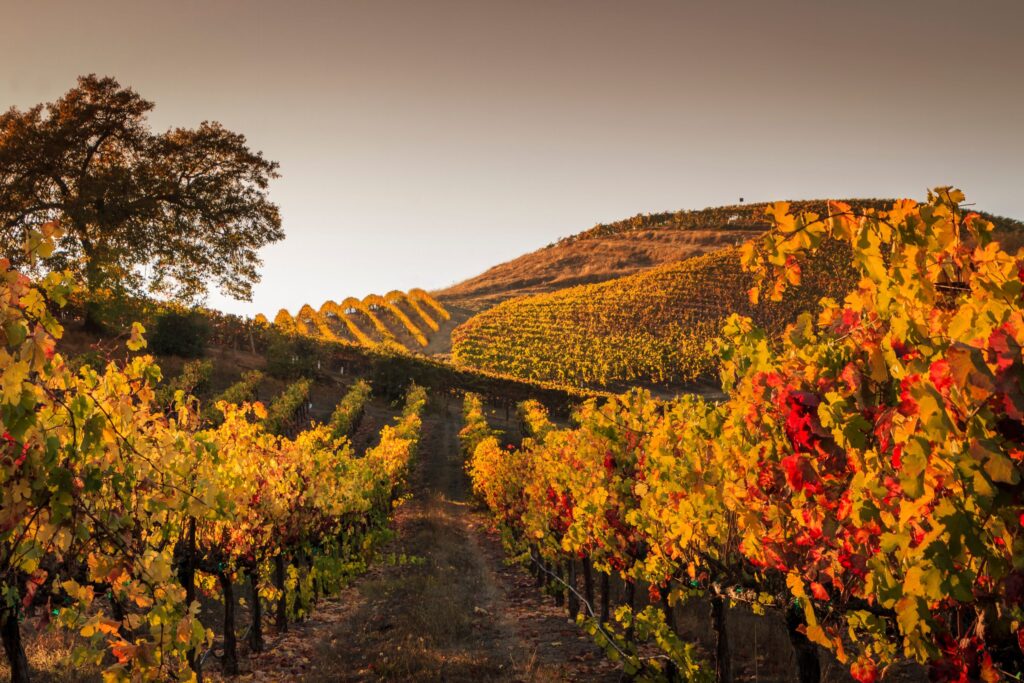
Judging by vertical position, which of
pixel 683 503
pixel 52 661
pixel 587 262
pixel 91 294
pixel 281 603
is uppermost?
pixel 587 262

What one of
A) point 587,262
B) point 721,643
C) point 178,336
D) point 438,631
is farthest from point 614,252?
point 721,643

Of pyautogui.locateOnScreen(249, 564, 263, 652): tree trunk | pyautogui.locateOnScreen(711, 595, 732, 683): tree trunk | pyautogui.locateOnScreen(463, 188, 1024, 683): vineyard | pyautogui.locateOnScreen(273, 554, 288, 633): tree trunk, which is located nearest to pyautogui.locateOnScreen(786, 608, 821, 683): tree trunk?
pyautogui.locateOnScreen(463, 188, 1024, 683): vineyard

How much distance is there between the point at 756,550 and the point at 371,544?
37.7ft

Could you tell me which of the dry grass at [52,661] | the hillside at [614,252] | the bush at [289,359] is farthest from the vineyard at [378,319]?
the dry grass at [52,661]

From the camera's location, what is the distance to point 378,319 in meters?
98.1

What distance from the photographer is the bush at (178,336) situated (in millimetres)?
36812

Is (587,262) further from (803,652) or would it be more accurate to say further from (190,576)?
(190,576)

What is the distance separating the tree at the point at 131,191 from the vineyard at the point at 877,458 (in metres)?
23.5

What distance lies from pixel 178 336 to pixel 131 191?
13.4 metres

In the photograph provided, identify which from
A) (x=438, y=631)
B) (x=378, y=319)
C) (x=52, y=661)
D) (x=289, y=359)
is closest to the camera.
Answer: (x=52, y=661)

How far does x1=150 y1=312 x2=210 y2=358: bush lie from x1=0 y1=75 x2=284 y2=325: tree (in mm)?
9289

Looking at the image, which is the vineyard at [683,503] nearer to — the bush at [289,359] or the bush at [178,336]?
the bush at [178,336]

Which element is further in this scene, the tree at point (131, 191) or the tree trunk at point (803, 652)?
the tree at point (131, 191)

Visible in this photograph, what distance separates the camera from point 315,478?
1112cm
